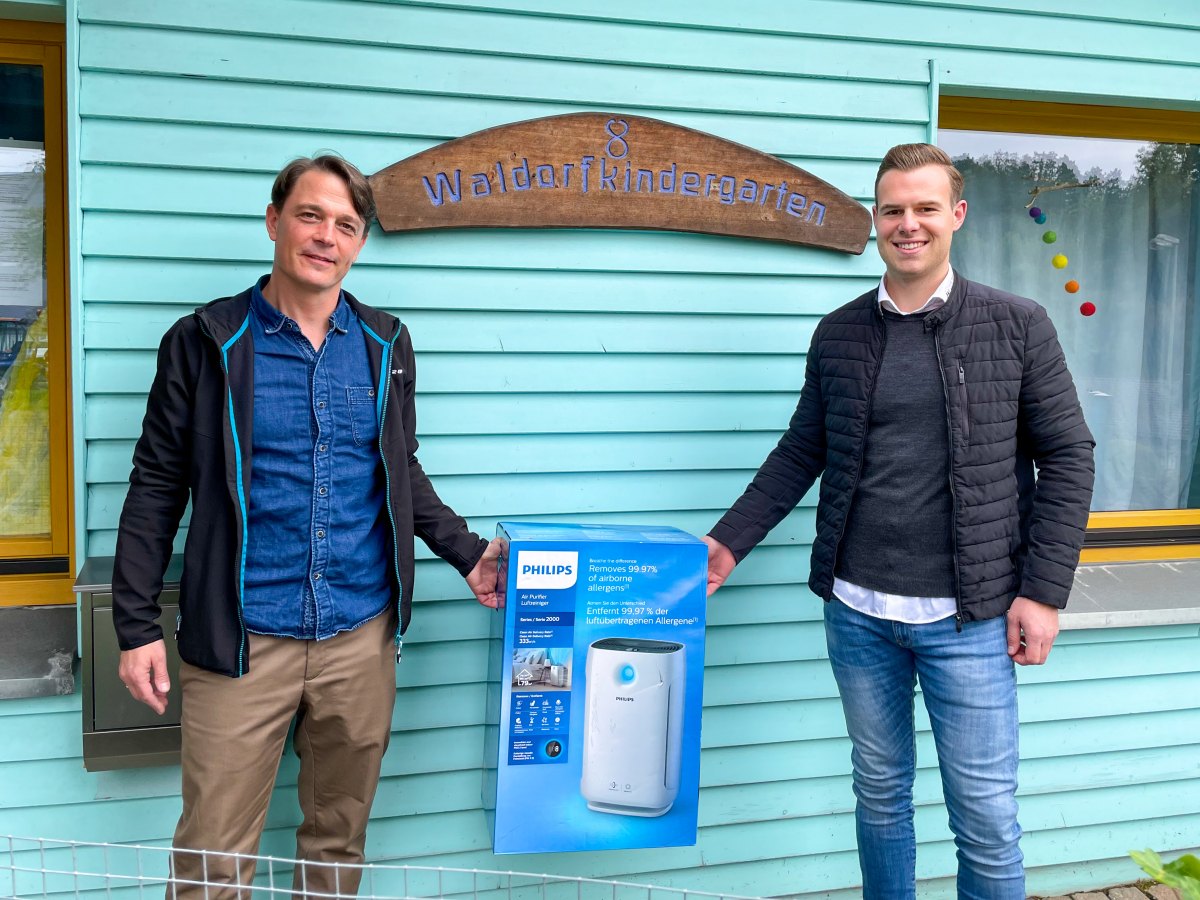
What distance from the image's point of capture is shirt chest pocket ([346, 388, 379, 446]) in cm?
226

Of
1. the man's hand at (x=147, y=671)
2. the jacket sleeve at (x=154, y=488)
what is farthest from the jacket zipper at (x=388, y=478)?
the man's hand at (x=147, y=671)

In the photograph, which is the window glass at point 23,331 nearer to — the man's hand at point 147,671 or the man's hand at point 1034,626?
the man's hand at point 147,671

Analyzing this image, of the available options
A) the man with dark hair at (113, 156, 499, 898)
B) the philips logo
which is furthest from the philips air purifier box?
the man with dark hair at (113, 156, 499, 898)

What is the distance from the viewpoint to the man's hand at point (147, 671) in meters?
2.15

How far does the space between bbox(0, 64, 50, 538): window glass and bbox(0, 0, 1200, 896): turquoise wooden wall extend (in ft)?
1.14

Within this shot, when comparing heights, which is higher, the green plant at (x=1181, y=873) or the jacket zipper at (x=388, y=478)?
the jacket zipper at (x=388, y=478)

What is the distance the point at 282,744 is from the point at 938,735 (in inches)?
61.7

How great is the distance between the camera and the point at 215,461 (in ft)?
7.04

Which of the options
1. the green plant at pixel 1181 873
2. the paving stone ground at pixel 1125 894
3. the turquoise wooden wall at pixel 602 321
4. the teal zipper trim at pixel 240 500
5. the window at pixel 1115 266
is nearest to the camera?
the green plant at pixel 1181 873

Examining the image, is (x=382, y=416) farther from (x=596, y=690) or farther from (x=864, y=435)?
(x=864, y=435)

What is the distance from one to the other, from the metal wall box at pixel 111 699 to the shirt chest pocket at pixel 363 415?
71cm

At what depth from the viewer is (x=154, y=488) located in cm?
217

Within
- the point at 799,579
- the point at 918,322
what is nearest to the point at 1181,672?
the point at 799,579

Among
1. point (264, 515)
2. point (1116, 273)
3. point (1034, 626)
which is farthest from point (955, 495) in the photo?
point (1116, 273)
